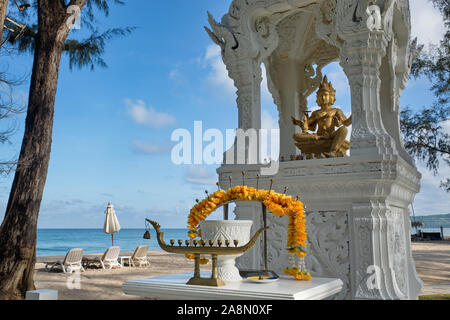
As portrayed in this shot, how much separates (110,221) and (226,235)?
1627 centimetres

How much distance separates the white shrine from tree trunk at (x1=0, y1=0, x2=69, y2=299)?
4959 mm

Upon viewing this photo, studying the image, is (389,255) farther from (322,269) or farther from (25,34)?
(25,34)

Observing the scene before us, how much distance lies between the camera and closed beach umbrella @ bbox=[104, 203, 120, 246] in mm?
18312

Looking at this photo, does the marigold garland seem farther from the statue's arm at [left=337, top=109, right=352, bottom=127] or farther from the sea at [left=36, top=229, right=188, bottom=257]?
the sea at [left=36, top=229, right=188, bottom=257]

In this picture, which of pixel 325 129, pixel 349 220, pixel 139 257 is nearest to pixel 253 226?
pixel 349 220

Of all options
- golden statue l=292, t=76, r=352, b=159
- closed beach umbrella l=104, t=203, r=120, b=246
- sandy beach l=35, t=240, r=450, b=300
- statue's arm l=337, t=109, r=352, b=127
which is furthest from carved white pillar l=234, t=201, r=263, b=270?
closed beach umbrella l=104, t=203, r=120, b=246

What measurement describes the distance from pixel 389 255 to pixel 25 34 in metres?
9.89

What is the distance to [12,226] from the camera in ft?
26.8

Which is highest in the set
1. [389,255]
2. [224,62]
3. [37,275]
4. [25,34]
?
[25,34]

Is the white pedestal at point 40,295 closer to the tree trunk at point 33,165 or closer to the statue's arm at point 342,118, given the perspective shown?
the statue's arm at point 342,118

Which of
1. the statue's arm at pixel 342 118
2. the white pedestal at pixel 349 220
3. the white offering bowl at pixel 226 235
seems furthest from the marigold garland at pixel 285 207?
the statue's arm at pixel 342 118

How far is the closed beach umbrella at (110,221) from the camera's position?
18.3 metres
